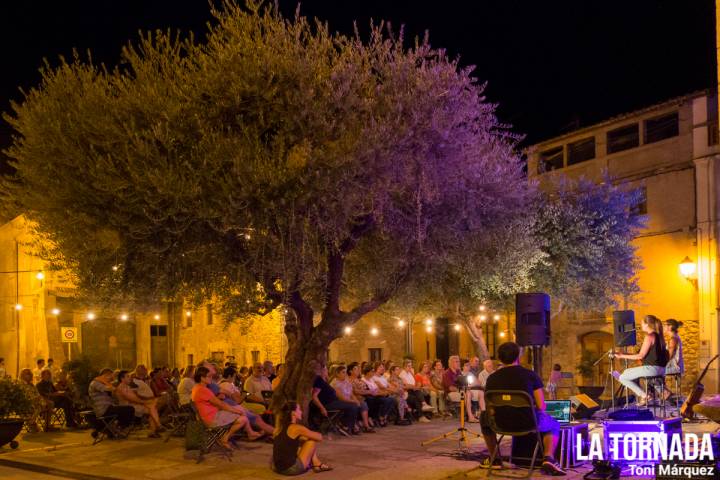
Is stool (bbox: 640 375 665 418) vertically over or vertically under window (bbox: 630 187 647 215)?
under

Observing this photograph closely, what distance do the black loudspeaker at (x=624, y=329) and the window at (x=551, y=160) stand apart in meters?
13.2

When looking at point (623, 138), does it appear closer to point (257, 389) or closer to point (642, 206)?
point (642, 206)

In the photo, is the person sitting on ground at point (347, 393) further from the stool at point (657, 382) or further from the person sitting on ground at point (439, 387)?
the stool at point (657, 382)

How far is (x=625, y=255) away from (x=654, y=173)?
166 inches

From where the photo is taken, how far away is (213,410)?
10.8 m

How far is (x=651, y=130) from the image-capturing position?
73.0 ft

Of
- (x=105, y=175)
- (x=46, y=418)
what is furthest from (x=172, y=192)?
(x=46, y=418)

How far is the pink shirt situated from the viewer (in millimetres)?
10711

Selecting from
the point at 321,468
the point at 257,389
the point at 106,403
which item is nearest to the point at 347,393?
the point at 257,389

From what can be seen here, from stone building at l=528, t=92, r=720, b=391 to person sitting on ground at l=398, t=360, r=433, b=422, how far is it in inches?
308

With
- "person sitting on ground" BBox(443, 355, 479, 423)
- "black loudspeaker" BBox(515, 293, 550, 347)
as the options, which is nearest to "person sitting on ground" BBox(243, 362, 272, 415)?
"person sitting on ground" BBox(443, 355, 479, 423)

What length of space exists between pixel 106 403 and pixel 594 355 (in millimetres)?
15553

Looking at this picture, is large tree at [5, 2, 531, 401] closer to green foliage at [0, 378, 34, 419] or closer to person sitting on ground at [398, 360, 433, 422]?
green foliage at [0, 378, 34, 419]

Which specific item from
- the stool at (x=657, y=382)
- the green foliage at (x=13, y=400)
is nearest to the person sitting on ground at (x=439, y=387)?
the stool at (x=657, y=382)
